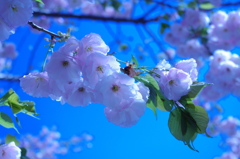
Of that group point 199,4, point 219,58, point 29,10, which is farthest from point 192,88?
point 199,4

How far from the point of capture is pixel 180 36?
12.0 feet

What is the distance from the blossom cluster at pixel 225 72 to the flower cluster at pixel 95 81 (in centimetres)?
203

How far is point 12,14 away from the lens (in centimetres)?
76

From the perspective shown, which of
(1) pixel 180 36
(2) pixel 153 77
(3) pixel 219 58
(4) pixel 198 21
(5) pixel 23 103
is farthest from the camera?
(1) pixel 180 36

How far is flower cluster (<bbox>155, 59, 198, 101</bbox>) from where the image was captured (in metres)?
0.76

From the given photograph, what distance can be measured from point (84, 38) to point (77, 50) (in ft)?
0.14

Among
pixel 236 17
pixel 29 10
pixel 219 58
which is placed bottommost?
pixel 29 10

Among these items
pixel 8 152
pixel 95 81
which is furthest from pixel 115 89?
pixel 8 152

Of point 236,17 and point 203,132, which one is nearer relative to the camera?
point 203,132

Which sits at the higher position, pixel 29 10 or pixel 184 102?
pixel 29 10

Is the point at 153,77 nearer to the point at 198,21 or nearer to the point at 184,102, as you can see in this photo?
the point at 184,102

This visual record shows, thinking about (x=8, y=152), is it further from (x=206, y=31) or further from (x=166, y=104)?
(x=206, y=31)

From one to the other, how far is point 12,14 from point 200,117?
25.9 inches

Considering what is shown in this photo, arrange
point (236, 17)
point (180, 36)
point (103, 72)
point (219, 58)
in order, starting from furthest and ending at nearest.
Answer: point (180, 36), point (236, 17), point (219, 58), point (103, 72)
